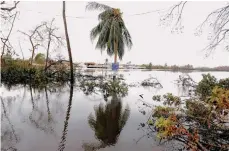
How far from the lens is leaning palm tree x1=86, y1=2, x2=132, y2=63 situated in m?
22.7

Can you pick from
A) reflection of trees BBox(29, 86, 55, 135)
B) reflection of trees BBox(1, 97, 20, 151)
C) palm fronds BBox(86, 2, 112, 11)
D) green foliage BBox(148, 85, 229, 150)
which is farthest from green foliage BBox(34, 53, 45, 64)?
green foliage BBox(148, 85, 229, 150)

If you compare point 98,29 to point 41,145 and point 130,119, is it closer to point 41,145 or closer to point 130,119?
point 130,119

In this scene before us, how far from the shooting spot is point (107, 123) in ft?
21.7

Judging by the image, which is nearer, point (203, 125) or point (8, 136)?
point (8, 136)

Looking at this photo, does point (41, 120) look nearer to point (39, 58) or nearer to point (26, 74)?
point (26, 74)

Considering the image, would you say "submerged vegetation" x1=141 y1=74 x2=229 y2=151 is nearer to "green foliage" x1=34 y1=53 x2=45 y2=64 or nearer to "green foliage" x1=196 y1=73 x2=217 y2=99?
"green foliage" x1=196 y1=73 x2=217 y2=99

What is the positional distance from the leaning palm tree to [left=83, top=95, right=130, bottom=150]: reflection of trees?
14.4 metres

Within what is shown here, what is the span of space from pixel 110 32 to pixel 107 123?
1685 centimetres

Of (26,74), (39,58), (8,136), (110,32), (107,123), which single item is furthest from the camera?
(39,58)

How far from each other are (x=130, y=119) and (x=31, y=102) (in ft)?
14.7

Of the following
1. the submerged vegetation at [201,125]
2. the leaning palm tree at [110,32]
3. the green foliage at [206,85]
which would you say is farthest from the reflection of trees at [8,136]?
the leaning palm tree at [110,32]

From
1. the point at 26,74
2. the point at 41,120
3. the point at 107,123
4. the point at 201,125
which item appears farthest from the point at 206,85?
the point at 26,74

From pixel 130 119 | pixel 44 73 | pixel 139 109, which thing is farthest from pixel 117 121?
pixel 44 73

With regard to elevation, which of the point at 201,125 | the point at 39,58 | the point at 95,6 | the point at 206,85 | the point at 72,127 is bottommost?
the point at 72,127
